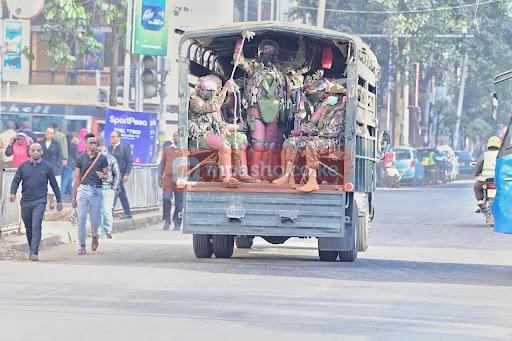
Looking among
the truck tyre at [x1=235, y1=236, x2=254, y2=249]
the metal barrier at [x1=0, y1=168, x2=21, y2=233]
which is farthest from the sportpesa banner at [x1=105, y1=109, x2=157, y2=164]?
the truck tyre at [x1=235, y1=236, x2=254, y2=249]

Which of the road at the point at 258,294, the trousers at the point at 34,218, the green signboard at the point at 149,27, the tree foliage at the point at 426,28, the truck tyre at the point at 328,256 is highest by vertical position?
the tree foliage at the point at 426,28

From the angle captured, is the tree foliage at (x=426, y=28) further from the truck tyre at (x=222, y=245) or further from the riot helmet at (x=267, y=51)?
the truck tyre at (x=222, y=245)

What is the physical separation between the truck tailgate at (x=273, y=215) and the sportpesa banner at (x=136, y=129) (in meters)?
10.7

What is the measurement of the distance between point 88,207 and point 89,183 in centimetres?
39

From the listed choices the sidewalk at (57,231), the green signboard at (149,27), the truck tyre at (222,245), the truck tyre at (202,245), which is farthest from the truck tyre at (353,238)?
the green signboard at (149,27)

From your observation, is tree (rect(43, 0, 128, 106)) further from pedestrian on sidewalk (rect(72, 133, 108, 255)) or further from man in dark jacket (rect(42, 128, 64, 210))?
pedestrian on sidewalk (rect(72, 133, 108, 255))

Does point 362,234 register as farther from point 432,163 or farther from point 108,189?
point 432,163

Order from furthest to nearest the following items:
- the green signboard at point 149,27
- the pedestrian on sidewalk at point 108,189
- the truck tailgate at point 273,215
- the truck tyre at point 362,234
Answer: the green signboard at point 149,27
the pedestrian on sidewalk at point 108,189
the truck tyre at point 362,234
the truck tailgate at point 273,215

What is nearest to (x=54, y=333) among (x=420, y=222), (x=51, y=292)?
(x=51, y=292)

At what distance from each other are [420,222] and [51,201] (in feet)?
26.8

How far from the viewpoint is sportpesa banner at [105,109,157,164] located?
29609 mm

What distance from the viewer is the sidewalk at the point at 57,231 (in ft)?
69.9

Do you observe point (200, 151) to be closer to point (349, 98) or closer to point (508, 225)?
point (349, 98)

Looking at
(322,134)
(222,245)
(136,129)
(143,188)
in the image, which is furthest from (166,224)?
(322,134)
